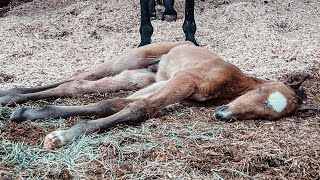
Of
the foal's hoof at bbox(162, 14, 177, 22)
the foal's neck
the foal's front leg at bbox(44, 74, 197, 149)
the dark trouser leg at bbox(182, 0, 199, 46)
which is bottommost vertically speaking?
the foal's hoof at bbox(162, 14, 177, 22)

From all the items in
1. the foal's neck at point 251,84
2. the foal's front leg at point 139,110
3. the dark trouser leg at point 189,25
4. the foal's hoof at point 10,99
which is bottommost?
the dark trouser leg at point 189,25

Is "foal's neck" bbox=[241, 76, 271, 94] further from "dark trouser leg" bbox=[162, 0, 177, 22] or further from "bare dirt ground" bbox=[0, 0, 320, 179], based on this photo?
"dark trouser leg" bbox=[162, 0, 177, 22]

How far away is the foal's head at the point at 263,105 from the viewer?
3.80 m

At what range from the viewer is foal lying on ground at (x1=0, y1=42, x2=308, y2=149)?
3.70 metres

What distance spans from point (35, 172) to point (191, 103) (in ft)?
5.50

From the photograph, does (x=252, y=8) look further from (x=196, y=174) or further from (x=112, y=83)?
(x=196, y=174)

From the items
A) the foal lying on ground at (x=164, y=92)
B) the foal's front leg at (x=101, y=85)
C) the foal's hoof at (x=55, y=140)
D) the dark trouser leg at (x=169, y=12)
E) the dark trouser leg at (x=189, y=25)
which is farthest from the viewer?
the dark trouser leg at (x=169, y=12)

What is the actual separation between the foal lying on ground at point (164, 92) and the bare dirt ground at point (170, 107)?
7 cm

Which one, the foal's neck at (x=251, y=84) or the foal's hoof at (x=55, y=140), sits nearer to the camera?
the foal's hoof at (x=55, y=140)

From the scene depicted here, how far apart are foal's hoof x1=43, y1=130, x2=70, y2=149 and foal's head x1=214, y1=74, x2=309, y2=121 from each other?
44.8 inches

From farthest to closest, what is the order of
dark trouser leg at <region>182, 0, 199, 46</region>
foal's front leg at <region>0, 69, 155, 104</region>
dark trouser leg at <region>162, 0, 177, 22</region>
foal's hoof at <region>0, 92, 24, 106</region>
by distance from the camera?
1. dark trouser leg at <region>162, 0, 177, 22</region>
2. dark trouser leg at <region>182, 0, 199, 46</region>
3. foal's front leg at <region>0, 69, 155, 104</region>
4. foal's hoof at <region>0, 92, 24, 106</region>

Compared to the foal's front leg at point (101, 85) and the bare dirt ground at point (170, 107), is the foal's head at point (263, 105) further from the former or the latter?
the foal's front leg at point (101, 85)

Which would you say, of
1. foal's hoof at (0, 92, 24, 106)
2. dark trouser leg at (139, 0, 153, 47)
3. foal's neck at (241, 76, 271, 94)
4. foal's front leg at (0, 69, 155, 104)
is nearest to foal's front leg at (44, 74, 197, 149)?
foal's neck at (241, 76, 271, 94)

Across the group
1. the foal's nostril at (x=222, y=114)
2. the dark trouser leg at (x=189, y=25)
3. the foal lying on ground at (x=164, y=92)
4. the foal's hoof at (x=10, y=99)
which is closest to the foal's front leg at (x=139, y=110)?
the foal lying on ground at (x=164, y=92)
